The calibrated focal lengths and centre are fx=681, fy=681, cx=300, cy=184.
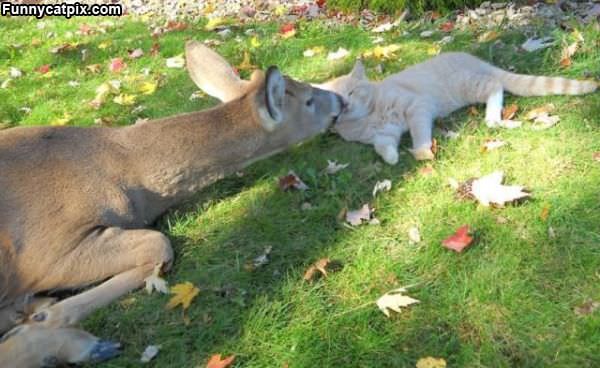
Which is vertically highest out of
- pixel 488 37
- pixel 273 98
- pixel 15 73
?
pixel 273 98

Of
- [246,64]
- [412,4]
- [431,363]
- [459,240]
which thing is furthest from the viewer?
[412,4]

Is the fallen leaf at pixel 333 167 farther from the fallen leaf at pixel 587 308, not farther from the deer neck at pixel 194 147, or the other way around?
the fallen leaf at pixel 587 308

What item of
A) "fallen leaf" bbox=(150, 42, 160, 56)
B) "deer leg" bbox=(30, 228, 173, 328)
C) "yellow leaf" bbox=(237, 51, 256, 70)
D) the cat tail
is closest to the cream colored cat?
the cat tail

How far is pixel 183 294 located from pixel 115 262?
503 mm

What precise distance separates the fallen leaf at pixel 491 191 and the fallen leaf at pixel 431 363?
3.99 ft

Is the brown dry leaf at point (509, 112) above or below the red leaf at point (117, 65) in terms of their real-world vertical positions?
above

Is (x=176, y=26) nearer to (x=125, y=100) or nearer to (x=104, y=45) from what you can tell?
(x=104, y=45)

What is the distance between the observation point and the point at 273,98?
4367 millimetres

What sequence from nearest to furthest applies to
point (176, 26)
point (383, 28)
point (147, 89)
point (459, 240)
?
point (459, 240), point (147, 89), point (383, 28), point (176, 26)

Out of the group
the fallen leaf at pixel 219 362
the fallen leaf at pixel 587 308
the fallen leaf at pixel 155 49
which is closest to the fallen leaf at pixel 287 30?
the fallen leaf at pixel 155 49

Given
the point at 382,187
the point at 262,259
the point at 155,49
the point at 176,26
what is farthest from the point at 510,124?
the point at 176,26

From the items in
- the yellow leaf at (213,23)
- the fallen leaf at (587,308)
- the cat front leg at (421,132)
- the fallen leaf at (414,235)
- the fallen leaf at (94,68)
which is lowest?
the fallen leaf at (94,68)

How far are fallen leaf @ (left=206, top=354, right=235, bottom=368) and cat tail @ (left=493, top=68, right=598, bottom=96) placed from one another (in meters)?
3.03

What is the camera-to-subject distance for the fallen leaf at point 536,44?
5738mm
